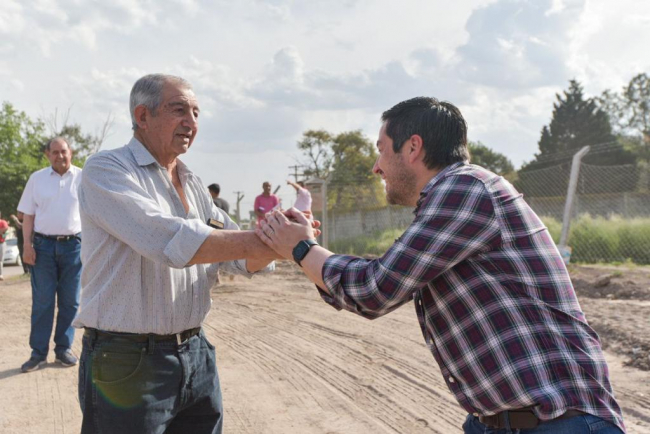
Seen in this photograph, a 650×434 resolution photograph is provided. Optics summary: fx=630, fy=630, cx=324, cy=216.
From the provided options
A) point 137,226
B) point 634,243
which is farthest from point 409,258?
point 634,243

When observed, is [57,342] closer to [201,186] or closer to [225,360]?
[225,360]

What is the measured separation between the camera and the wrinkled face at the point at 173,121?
105 inches

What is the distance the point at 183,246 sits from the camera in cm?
229

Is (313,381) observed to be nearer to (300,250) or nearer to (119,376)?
(119,376)

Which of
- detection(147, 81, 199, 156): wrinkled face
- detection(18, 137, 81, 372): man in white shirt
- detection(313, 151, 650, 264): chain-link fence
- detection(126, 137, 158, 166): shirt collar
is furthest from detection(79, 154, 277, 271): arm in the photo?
detection(313, 151, 650, 264): chain-link fence

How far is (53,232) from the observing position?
597 centimetres

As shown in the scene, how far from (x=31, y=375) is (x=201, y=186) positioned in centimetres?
366

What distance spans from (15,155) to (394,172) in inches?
1749

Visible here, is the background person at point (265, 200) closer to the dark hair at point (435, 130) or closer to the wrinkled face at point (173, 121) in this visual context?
the wrinkled face at point (173, 121)

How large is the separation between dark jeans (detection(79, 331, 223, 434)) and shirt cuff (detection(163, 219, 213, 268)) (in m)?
0.45

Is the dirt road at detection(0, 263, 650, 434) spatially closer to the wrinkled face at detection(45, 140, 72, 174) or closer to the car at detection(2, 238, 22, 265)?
the wrinkled face at detection(45, 140, 72, 174)

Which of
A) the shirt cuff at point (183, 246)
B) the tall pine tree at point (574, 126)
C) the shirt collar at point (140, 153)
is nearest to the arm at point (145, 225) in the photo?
the shirt cuff at point (183, 246)

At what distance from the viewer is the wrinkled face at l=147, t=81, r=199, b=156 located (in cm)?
266

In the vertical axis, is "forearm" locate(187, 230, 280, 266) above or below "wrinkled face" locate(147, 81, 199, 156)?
below
